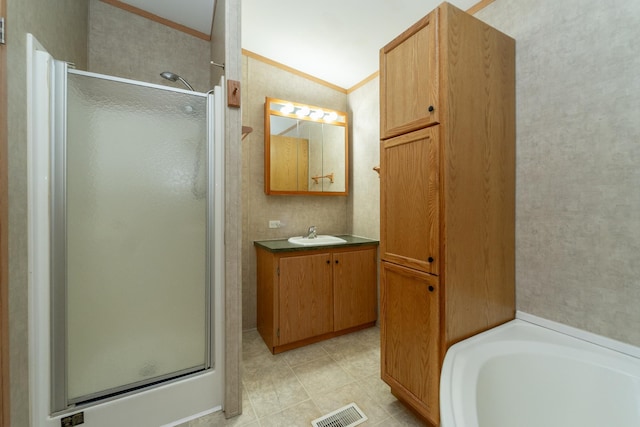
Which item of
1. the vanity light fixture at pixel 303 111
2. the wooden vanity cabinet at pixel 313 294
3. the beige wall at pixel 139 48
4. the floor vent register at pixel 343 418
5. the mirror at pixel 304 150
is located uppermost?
the beige wall at pixel 139 48

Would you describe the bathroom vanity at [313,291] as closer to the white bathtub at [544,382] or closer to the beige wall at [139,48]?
the white bathtub at [544,382]

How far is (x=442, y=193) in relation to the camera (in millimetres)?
1180

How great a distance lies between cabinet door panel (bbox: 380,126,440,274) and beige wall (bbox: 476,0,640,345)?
26.0 inches

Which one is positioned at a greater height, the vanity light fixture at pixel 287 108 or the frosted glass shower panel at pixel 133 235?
the vanity light fixture at pixel 287 108

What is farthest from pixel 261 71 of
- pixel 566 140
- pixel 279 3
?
pixel 566 140

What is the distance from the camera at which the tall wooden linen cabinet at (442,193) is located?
3.90ft

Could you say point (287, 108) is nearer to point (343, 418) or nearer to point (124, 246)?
point (124, 246)

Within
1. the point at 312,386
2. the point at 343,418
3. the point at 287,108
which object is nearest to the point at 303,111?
the point at 287,108

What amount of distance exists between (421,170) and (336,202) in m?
1.61

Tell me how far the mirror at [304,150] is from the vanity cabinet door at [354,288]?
2.53ft

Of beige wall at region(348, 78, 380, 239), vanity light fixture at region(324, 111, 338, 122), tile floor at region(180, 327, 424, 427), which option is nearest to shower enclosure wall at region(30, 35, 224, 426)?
tile floor at region(180, 327, 424, 427)

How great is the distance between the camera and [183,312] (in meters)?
1.42

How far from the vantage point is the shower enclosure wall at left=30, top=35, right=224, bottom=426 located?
45.1 inches

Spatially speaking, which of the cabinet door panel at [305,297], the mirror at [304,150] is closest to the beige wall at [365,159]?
the mirror at [304,150]
